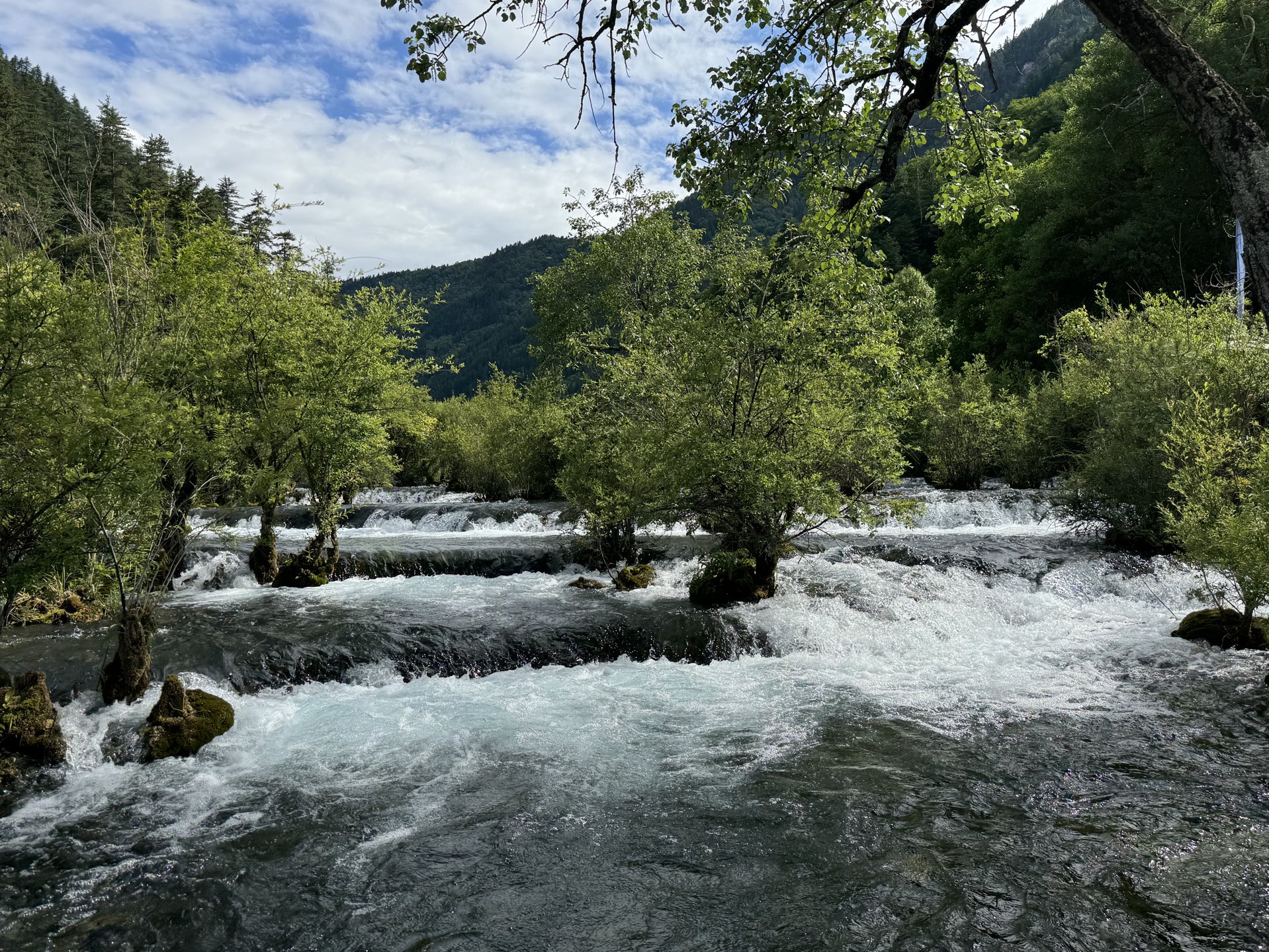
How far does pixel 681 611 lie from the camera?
1316 cm

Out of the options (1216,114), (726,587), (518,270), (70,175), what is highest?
(518,270)

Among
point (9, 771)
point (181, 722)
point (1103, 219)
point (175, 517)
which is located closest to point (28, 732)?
point (9, 771)

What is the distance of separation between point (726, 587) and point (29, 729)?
32.8 feet

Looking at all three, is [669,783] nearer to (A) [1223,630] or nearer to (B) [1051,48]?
(A) [1223,630]

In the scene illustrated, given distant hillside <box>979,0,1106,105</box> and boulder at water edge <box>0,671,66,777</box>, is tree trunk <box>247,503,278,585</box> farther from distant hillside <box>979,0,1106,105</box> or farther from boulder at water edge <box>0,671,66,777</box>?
distant hillside <box>979,0,1106,105</box>

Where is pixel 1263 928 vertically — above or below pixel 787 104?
below

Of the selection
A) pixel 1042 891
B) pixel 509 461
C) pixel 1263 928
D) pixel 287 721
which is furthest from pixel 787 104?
pixel 509 461

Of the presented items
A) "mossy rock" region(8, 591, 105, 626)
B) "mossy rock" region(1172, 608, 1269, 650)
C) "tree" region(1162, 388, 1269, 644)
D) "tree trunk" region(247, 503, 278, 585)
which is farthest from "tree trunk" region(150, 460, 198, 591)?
"mossy rock" region(1172, 608, 1269, 650)

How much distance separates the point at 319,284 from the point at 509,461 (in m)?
14.3

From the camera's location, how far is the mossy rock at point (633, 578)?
15438mm

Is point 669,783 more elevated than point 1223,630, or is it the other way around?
point 669,783

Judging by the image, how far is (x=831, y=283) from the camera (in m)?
6.90

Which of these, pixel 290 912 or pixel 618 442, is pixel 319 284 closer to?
pixel 618 442

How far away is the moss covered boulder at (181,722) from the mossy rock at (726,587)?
25.5 feet
